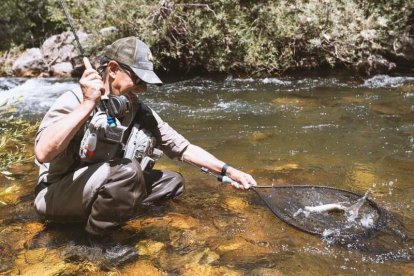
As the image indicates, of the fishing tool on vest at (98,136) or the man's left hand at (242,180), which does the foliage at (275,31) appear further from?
the fishing tool on vest at (98,136)

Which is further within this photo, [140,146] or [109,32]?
[109,32]

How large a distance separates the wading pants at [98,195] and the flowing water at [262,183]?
0.86ft

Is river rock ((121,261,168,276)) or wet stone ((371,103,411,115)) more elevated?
river rock ((121,261,168,276))

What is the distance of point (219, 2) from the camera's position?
10953 millimetres

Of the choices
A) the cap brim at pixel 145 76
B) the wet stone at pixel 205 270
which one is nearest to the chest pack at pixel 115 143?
the cap brim at pixel 145 76

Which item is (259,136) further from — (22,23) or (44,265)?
(22,23)

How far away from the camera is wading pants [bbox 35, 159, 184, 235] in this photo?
10.3 feet

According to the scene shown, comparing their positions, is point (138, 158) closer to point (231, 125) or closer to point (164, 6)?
point (231, 125)

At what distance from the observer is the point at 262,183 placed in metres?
4.73

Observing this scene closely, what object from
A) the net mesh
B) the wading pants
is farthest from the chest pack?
the net mesh

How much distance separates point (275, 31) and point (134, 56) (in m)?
8.42

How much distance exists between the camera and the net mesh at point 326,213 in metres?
3.57

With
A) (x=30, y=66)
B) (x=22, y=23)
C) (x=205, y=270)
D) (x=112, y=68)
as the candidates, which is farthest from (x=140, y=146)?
(x=22, y=23)

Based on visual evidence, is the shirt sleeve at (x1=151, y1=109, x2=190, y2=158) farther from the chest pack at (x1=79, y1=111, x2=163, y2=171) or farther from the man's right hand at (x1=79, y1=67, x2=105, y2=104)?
the man's right hand at (x1=79, y1=67, x2=105, y2=104)
